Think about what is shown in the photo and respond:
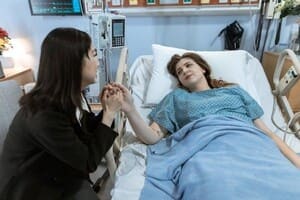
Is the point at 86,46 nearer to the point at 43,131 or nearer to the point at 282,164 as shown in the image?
the point at 43,131

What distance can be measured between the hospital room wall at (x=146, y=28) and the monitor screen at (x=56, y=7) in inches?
2.5

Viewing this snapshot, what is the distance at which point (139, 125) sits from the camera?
1.31 m

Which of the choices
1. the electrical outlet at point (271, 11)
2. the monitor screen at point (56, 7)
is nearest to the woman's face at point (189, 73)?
the electrical outlet at point (271, 11)

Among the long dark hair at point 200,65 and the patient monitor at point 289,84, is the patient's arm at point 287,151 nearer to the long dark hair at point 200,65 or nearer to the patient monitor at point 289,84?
the patient monitor at point 289,84

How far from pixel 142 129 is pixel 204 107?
1.20 feet

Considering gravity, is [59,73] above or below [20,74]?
above

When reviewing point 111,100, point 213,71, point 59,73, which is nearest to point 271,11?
point 213,71

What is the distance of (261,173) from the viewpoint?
38.5 inches

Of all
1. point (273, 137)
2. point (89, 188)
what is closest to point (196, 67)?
point (273, 137)

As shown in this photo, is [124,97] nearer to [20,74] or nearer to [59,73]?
[59,73]

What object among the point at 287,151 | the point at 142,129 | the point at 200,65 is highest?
the point at 200,65

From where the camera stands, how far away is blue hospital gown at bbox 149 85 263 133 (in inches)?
56.1

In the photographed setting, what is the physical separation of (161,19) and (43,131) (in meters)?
1.61

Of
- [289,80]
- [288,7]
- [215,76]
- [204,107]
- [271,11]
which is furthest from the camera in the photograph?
[271,11]
